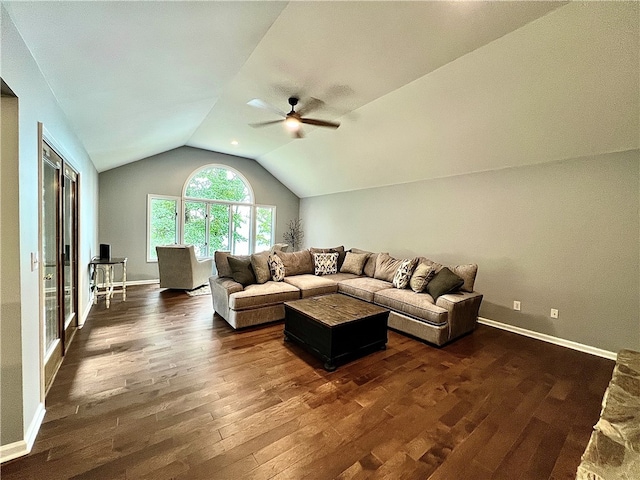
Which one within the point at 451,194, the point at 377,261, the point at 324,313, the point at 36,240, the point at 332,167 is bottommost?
the point at 324,313

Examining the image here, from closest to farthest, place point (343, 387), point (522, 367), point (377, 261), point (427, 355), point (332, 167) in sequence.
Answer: point (343, 387) < point (522, 367) < point (427, 355) < point (377, 261) < point (332, 167)

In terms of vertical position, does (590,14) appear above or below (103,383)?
above

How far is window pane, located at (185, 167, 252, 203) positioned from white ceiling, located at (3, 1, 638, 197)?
2.19 m

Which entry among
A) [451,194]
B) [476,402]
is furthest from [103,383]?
[451,194]

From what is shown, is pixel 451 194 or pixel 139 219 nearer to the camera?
pixel 451 194

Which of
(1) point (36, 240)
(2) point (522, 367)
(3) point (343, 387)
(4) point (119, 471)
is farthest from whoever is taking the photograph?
(2) point (522, 367)

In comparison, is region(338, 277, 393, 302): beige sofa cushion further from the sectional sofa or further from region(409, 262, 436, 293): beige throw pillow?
region(409, 262, 436, 293): beige throw pillow

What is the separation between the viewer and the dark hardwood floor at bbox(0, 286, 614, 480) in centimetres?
156

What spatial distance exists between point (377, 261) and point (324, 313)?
2.27 m

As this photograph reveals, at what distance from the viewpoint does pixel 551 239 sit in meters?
3.48

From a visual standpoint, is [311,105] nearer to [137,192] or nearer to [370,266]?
[370,266]

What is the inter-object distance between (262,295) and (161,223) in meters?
4.10

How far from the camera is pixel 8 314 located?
1.50 metres

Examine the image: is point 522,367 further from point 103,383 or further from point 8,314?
point 8,314
